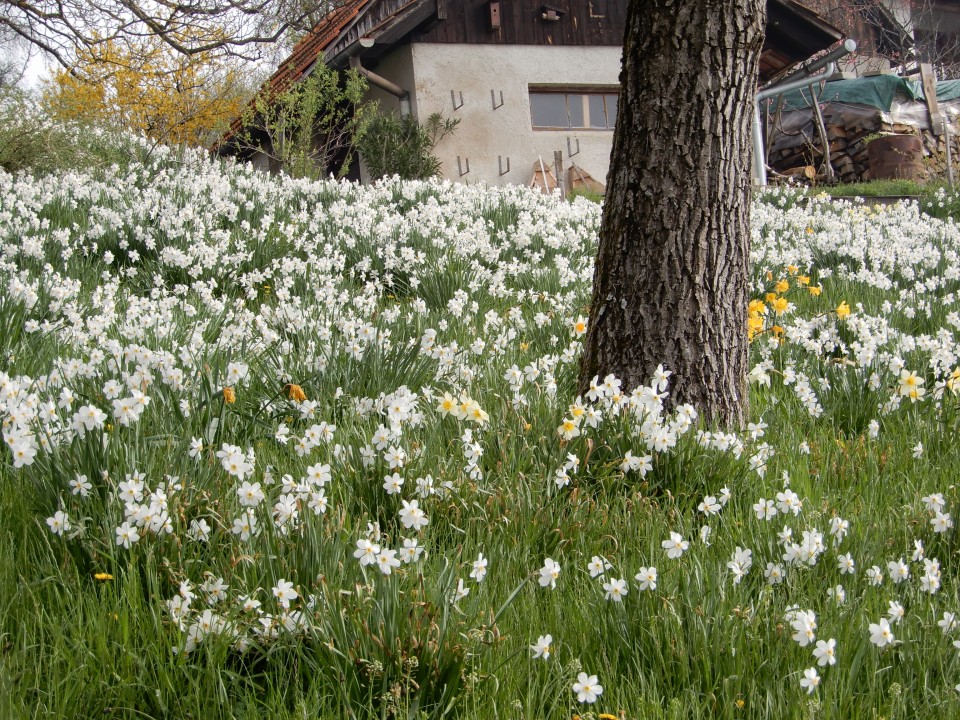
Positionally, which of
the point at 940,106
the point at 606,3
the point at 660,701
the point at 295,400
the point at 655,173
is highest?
the point at 606,3

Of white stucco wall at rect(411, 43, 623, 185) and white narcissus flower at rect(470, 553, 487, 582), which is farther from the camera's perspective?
white stucco wall at rect(411, 43, 623, 185)

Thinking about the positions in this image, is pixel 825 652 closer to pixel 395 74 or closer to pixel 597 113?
pixel 395 74

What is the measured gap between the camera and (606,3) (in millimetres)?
20297

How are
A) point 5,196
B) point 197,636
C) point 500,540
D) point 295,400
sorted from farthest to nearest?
point 5,196 < point 295,400 < point 500,540 < point 197,636

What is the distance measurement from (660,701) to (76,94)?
2025 centimetres

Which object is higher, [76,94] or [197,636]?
[76,94]

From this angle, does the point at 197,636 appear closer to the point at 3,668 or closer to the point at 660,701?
the point at 3,668

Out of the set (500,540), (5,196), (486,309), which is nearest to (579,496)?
(500,540)

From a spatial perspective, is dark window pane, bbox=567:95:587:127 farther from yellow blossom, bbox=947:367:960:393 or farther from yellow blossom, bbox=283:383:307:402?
yellow blossom, bbox=283:383:307:402

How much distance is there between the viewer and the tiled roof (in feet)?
61.7

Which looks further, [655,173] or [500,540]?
[655,173]

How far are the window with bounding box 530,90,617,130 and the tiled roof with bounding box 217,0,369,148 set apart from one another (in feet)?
15.1

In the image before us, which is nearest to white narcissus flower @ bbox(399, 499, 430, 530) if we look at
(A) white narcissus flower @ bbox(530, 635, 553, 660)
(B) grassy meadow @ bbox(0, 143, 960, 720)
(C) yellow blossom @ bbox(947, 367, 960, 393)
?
(B) grassy meadow @ bbox(0, 143, 960, 720)

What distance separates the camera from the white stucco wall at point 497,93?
1864 centimetres
